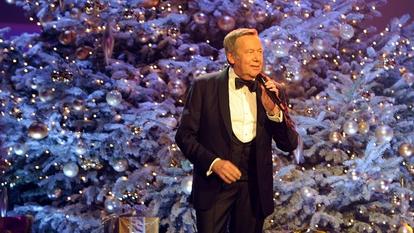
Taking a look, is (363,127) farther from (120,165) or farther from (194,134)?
(194,134)

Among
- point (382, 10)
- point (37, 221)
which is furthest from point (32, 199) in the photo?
point (382, 10)

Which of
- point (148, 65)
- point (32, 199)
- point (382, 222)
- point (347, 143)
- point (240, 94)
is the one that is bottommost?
point (32, 199)

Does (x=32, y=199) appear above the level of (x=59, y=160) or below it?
below

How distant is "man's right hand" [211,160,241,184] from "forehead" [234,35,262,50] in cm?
56

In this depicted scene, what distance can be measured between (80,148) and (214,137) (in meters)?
2.31

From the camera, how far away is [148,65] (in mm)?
5449

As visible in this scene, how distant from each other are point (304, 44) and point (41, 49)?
7.76 feet

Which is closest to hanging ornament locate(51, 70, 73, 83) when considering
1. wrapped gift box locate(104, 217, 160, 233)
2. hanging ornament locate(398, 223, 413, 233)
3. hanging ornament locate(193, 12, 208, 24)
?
hanging ornament locate(193, 12, 208, 24)

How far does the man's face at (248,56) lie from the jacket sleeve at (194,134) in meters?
0.21

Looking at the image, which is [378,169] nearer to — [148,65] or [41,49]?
[148,65]

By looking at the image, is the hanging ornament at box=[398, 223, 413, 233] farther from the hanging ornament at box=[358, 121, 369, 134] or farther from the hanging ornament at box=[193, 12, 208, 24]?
the hanging ornament at box=[193, 12, 208, 24]

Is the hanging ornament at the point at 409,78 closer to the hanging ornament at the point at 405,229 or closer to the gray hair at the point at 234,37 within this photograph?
the hanging ornament at the point at 405,229

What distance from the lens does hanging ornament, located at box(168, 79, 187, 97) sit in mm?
5051

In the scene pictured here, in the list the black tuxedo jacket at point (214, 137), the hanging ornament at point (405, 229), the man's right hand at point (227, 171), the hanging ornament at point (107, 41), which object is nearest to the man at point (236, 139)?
the black tuxedo jacket at point (214, 137)
